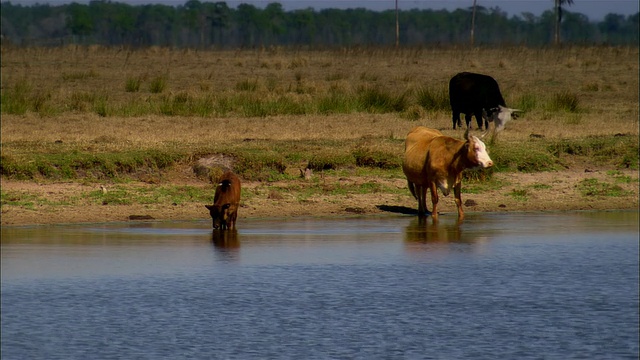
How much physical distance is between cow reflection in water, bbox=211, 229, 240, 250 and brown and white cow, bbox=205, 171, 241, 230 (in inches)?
4.2

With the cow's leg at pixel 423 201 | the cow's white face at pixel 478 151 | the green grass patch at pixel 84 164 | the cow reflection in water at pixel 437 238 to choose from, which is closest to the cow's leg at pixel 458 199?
the cow reflection in water at pixel 437 238

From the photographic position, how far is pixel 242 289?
1039cm

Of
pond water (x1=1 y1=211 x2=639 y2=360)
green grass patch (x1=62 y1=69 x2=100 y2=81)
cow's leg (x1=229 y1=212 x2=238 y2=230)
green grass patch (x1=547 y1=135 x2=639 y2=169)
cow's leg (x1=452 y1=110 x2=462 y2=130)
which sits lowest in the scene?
pond water (x1=1 y1=211 x2=639 y2=360)

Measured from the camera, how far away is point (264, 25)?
4621 inches

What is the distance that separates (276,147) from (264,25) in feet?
334

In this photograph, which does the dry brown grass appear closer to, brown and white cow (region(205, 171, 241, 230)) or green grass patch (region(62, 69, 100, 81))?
green grass patch (region(62, 69, 100, 81))

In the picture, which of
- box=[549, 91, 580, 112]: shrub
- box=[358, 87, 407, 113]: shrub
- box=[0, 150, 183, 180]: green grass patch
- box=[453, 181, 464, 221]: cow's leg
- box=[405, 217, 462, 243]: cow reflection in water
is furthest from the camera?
box=[549, 91, 580, 112]: shrub

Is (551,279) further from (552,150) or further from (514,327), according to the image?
(552,150)

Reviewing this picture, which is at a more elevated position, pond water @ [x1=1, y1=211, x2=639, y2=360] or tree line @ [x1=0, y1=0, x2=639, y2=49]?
tree line @ [x1=0, y1=0, x2=639, y2=49]

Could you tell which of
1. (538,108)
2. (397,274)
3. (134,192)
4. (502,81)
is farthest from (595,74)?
(397,274)

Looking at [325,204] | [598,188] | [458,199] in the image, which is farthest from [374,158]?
[598,188]

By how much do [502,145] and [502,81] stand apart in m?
15.4

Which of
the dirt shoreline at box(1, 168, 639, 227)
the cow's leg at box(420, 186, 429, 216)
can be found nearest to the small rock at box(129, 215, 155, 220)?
the dirt shoreline at box(1, 168, 639, 227)

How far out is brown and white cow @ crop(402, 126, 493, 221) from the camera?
43.3ft
